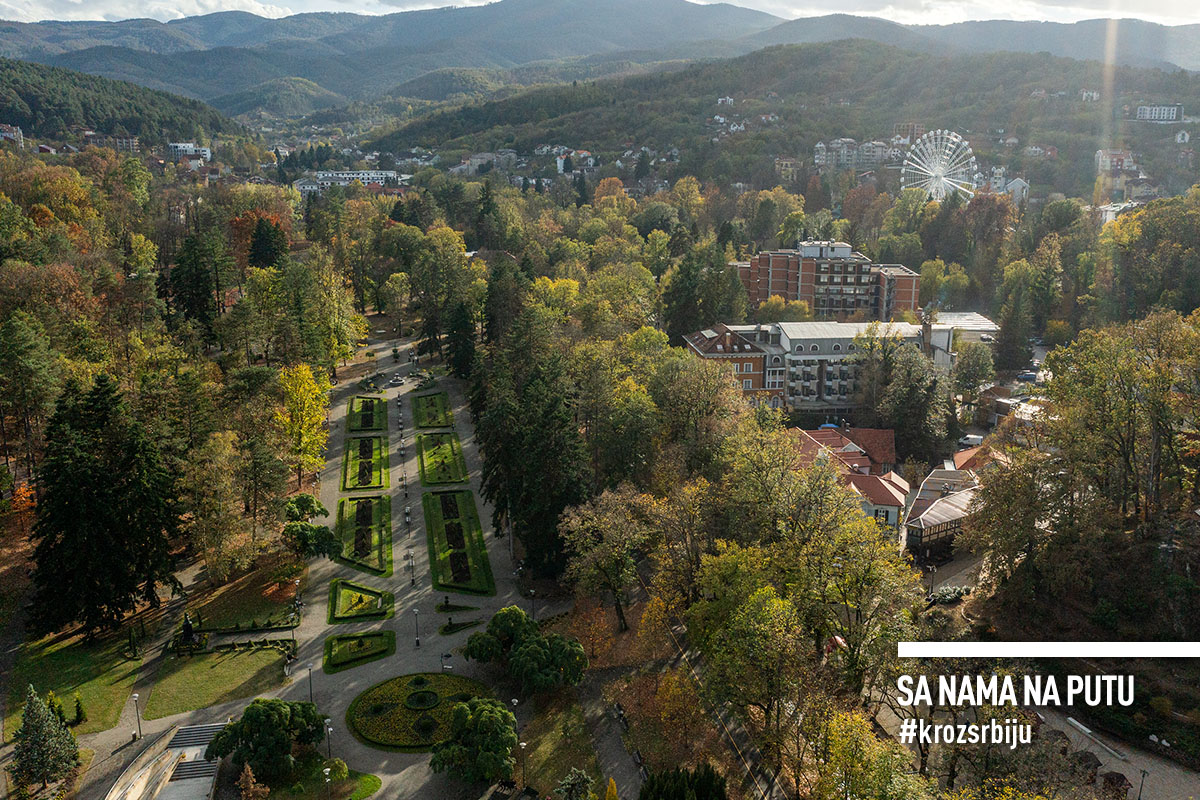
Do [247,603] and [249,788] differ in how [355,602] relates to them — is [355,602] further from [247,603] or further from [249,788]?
[249,788]

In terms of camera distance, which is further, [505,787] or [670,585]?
[670,585]

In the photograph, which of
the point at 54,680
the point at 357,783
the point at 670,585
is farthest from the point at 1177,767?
the point at 54,680

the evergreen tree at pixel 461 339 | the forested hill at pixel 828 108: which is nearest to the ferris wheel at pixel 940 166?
the forested hill at pixel 828 108

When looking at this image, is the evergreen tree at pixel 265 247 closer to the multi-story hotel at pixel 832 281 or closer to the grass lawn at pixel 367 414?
the grass lawn at pixel 367 414

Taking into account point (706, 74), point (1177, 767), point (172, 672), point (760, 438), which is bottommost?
point (1177, 767)

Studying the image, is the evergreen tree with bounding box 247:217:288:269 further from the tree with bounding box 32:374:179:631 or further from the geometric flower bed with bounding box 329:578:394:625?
the geometric flower bed with bounding box 329:578:394:625

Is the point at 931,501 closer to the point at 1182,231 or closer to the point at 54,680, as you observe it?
the point at 1182,231

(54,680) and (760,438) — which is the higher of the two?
(760,438)
